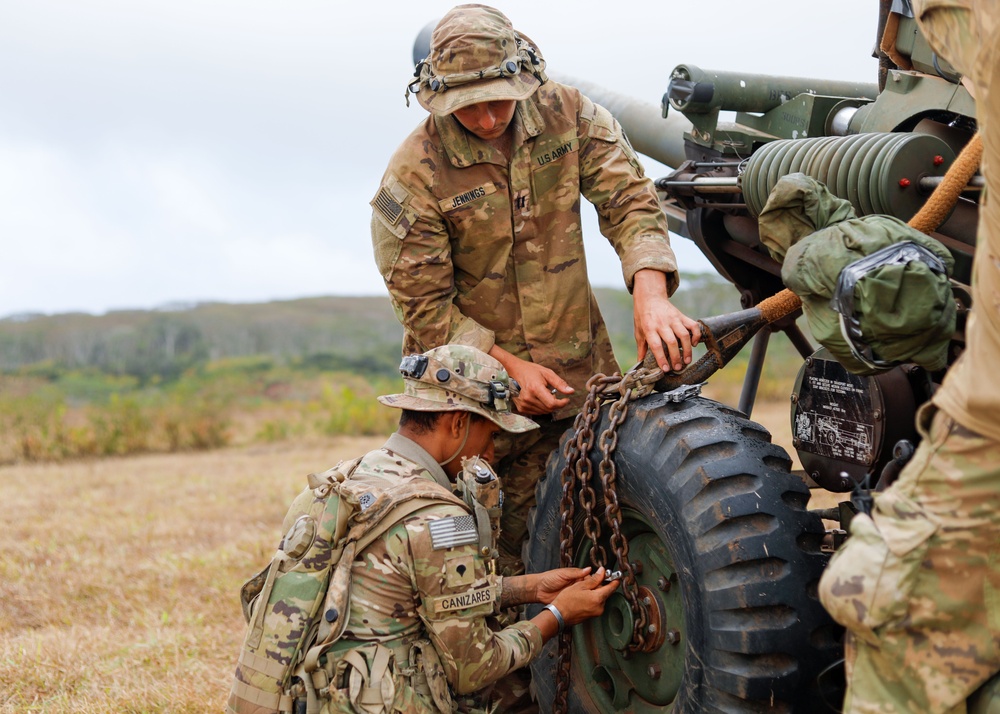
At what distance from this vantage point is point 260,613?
3150 mm

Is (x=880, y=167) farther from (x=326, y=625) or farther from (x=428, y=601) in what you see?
(x=326, y=625)

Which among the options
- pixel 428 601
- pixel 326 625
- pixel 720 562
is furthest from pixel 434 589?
pixel 720 562

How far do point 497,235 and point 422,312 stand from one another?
0.43m

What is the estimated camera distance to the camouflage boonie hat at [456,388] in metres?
3.36

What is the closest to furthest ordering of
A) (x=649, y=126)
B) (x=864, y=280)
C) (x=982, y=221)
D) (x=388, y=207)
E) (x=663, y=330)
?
(x=982, y=221), (x=864, y=280), (x=663, y=330), (x=388, y=207), (x=649, y=126)

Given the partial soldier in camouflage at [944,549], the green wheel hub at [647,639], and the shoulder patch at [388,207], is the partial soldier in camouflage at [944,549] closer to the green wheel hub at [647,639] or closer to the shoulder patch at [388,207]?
the green wheel hub at [647,639]

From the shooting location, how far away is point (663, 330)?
11.4 ft

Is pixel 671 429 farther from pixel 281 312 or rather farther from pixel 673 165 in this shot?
pixel 281 312

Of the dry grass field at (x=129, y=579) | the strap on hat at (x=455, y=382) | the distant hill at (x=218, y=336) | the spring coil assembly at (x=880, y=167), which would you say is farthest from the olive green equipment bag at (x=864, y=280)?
the distant hill at (x=218, y=336)

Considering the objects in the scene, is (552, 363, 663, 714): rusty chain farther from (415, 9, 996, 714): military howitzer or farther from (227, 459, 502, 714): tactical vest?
(227, 459, 502, 714): tactical vest

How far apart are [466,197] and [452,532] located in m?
1.50

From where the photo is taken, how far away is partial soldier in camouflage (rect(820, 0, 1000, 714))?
6.73 ft

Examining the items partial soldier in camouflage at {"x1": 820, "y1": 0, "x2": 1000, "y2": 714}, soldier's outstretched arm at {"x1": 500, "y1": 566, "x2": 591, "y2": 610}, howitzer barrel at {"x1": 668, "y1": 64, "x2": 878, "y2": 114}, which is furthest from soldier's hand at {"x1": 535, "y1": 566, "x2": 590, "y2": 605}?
howitzer barrel at {"x1": 668, "y1": 64, "x2": 878, "y2": 114}

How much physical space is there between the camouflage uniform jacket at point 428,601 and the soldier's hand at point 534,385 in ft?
2.74
